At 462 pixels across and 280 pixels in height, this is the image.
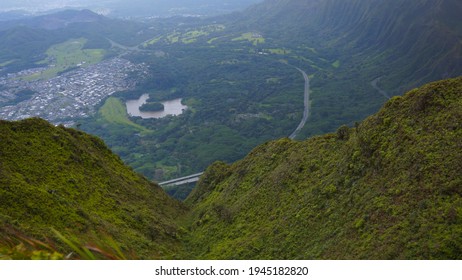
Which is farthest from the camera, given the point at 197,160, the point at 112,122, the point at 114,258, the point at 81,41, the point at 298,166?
the point at 81,41

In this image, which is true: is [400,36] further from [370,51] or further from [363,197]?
[363,197]

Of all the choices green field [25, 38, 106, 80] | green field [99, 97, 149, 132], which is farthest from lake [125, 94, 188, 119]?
green field [25, 38, 106, 80]

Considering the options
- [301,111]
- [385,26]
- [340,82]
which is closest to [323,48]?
[385,26]

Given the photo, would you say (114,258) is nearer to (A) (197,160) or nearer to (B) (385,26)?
(A) (197,160)

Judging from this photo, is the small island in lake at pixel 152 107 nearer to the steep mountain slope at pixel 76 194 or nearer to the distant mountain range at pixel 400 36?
the distant mountain range at pixel 400 36

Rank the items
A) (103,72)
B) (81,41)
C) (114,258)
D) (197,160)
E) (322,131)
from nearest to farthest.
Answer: (114,258)
(197,160)
(322,131)
(103,72)
(81,41)

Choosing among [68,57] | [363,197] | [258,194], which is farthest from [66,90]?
[363,197]

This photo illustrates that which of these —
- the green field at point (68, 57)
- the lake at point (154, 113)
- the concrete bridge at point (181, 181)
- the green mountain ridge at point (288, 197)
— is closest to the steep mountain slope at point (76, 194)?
the green mountain ridge at point (288, 197)

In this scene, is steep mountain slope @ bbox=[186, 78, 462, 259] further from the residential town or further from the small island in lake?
the small island in lake
